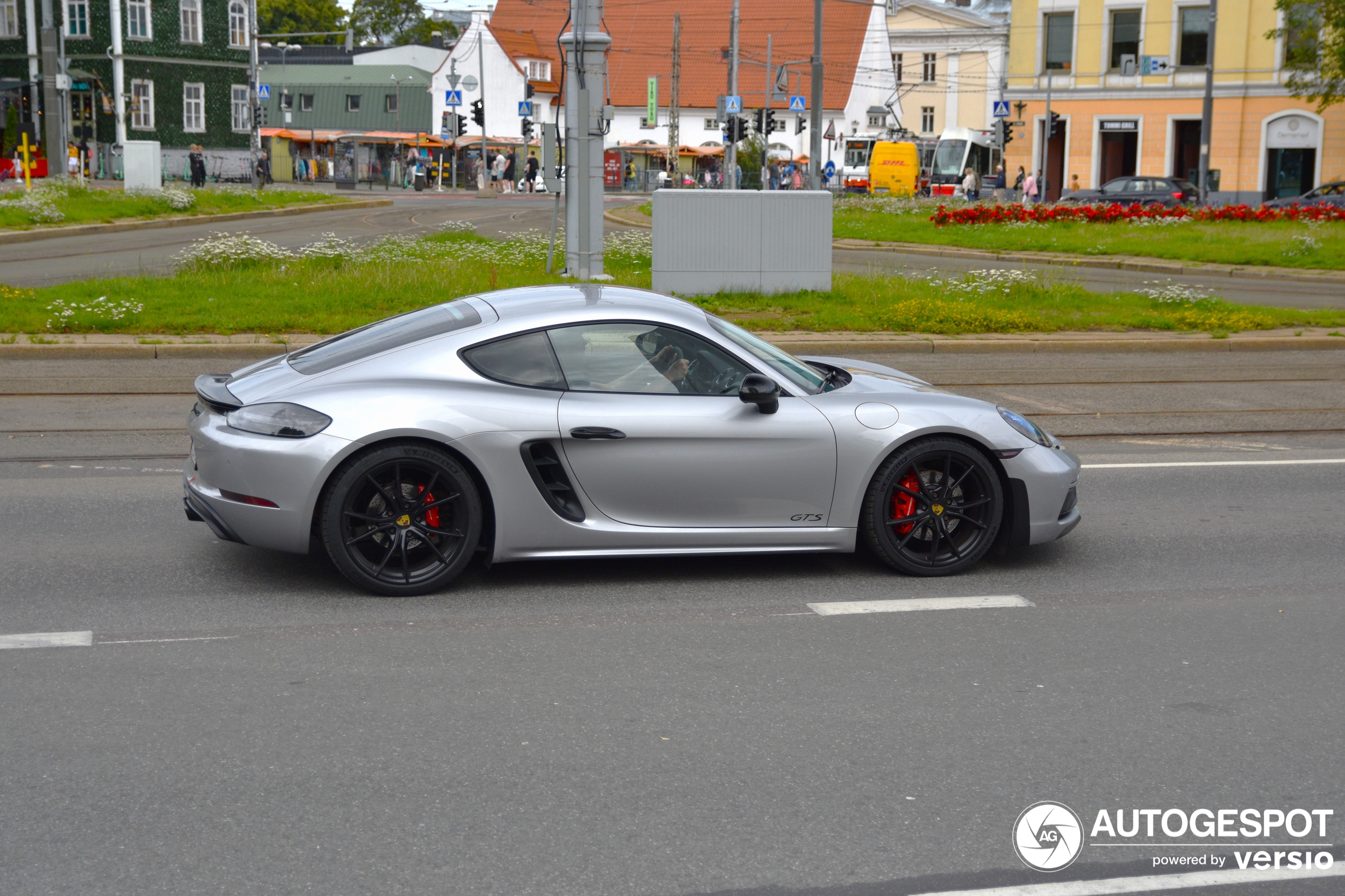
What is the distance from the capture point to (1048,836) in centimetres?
378

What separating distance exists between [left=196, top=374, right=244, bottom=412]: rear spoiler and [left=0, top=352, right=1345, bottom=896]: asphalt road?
787 mm

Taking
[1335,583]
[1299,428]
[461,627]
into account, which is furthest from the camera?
[1299,428]

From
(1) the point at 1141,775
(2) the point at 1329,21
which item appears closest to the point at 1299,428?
(1) the point at 1141,775

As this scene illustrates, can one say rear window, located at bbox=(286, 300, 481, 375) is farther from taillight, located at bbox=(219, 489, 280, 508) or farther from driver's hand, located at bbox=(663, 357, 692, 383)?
driver's hand, located at bbox=(663, 357, 692, 383)

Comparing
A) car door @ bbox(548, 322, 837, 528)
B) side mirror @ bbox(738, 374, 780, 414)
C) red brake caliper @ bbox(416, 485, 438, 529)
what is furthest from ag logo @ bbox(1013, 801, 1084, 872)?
red brake caliper @ bbox(416, 485, 438, 529)

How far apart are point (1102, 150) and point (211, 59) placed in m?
38.2

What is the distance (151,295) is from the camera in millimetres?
15234

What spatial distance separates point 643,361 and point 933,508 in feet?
4.83

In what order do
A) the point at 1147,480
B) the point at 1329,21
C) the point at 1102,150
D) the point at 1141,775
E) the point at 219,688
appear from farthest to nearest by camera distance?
the point at 1102,150, the point at 1329,21, the point at 1147,480, the point at 219,688, the point at 1141,775

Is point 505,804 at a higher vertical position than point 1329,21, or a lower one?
lower

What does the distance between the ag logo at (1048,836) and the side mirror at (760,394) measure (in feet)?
8.09

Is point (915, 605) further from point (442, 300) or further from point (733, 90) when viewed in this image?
point (733, 90)

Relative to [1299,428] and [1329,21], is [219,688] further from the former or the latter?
[1329,21]

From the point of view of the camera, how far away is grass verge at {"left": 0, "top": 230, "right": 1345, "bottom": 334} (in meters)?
14.0
